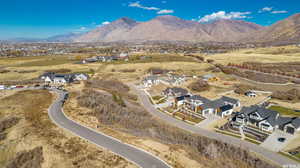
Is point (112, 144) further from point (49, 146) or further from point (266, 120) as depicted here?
point (266, 120)

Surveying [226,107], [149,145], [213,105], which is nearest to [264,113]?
[226,107]

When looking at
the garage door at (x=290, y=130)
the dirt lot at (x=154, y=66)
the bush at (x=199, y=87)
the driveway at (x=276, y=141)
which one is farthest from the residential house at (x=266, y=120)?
the dirt lot at (x=154, y=66)

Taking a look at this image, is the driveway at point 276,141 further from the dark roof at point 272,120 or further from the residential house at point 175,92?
the residential house at point 175,92

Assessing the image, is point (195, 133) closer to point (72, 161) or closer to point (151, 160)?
point (151, 160)

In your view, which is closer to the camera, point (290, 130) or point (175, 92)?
point (290, 130)

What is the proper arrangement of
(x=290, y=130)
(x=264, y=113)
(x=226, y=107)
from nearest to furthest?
(x=290, y=130) → (x=264, y=113) → (x=226, y=107)

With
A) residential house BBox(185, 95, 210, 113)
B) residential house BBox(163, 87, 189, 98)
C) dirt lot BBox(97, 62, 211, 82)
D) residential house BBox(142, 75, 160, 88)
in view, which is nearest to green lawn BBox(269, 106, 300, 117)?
residential house BBox(185, 95, 210, 113)

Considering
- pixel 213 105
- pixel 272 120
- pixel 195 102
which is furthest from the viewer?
pixel 195 102
